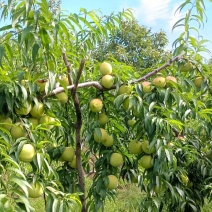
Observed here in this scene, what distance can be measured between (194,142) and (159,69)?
0.76 metres

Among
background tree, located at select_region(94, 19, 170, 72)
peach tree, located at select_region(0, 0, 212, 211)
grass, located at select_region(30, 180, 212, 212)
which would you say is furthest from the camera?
background tree, located at select_region(94, 19, 170, 72)

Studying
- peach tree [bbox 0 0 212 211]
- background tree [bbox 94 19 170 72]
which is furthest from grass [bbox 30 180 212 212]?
background tree [bbox 94 19 170 72]

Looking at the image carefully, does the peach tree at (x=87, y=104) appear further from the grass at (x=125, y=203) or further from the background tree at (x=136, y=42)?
the background tree at (x=136, y=42)

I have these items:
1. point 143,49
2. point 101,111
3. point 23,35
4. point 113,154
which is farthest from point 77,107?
point 143,49

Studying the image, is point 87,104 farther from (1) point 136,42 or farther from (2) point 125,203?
(1) point 136,42

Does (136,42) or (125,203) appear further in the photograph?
(136,42)

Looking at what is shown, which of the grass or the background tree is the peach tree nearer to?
the grass

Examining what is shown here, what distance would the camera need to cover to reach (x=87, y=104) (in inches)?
71.4

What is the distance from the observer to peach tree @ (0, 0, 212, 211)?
1244mm

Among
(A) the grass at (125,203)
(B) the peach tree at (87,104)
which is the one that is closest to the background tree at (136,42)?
(A) the grass at (125,203)

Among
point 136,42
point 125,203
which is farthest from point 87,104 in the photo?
point 136,42

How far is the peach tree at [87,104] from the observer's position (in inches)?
49.0

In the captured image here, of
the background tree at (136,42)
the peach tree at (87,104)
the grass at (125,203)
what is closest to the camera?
the peach tree at (87,104)

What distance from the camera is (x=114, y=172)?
5.91 feet
